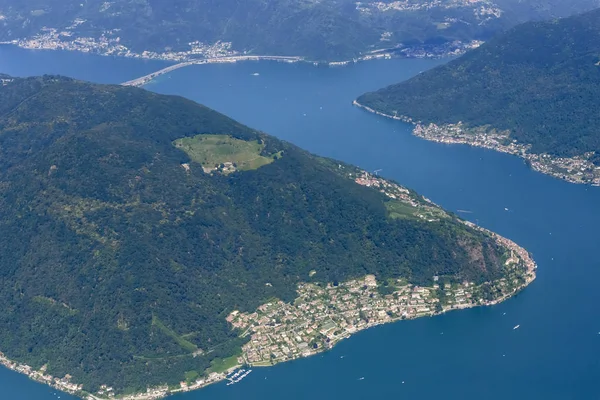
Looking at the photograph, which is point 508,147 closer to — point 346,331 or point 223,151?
point 223,151

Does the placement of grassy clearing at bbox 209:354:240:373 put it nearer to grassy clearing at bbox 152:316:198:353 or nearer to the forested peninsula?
grassy clearing at bbox 152:316:198:353

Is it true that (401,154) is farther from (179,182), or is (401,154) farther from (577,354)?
(577,354)

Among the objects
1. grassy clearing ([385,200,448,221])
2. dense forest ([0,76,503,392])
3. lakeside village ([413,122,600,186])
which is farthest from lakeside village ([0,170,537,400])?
lakeside village ([413,122,600,186])

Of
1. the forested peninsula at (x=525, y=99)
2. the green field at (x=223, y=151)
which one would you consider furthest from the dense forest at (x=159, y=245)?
the forested peninsula at (x=525, y=99)

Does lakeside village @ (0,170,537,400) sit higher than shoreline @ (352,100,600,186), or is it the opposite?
shoreline @ (352,100,600,186)

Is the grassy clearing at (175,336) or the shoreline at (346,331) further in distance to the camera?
the grassy clearing at (175,336)

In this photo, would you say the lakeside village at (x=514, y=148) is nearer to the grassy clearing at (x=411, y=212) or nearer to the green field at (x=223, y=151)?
the grassy clearing at (x=411, y=212)

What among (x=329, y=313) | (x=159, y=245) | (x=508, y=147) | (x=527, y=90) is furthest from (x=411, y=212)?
(x=527, y=90)
